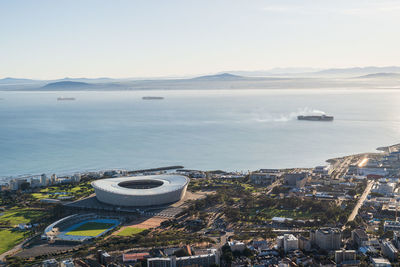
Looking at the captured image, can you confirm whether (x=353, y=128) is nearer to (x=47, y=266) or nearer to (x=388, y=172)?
(x=388, y=172)

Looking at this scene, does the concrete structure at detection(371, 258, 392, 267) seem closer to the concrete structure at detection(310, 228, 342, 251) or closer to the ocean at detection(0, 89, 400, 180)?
the concrete structure at detection(310, 228, 342, 251)

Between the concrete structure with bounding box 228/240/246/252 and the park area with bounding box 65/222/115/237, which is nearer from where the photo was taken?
the concrete structure with bounding box 228/240/246/252

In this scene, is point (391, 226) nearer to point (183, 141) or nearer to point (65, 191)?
point (65, 191)

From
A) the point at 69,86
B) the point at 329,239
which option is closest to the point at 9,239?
the point at 329,239

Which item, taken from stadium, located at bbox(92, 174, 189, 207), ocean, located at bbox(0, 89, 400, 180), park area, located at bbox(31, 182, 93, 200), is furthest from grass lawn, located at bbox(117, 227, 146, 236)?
ocean, located at bbox(0, 89, 400, 180)

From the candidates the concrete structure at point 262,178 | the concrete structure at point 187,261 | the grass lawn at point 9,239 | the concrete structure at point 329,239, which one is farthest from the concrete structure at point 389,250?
the grass lawn at point 9,239

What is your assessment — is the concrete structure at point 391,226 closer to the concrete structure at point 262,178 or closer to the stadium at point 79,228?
the concrete structure at point 262,178
